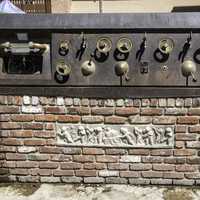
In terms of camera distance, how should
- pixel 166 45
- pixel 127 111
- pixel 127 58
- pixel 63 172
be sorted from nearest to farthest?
pixel 166 45 → pixel 127 58 → pixel 127 111 → pixel 63 172

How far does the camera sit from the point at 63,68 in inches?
169

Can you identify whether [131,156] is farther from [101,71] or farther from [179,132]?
[101,71]

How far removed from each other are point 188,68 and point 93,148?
1.17 meters

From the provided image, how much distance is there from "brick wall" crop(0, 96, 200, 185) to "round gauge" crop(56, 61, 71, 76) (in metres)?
0.26

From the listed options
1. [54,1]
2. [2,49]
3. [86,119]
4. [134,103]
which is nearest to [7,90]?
[2,49]

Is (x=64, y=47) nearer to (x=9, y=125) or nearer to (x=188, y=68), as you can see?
(x=9, y=125)

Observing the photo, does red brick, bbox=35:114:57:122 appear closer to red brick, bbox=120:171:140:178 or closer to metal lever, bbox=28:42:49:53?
metal lever, bbox=28:42:49:53

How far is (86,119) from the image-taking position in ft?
14.5

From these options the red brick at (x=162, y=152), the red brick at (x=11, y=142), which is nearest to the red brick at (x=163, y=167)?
the red brick at (x=162, y=152)

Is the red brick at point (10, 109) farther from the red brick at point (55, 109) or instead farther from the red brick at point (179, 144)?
the red brick at point (179, 144)

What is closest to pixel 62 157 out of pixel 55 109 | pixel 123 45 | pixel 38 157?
pixel 38 157

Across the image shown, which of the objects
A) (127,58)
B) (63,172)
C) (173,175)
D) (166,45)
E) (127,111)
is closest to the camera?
(166,45)

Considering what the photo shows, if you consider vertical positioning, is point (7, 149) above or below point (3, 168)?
above

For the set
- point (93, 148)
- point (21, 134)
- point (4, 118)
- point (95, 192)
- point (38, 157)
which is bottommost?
point (95, 192)
